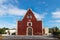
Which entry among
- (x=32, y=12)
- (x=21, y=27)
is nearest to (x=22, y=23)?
(x=21, y=27)

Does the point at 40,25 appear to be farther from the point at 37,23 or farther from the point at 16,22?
the point at 16,22

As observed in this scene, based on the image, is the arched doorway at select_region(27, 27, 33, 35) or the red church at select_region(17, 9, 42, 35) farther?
the red church at select_region(17, 9, 42, 35)

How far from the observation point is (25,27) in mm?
55562

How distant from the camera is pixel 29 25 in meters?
55.6

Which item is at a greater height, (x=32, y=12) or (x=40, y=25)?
(x=32, y=12)

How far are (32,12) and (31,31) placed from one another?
20.4ft

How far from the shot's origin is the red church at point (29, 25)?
55.0m

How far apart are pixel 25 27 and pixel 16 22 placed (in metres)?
3.53

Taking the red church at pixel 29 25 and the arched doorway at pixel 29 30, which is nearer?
the arched doorway at pixel 29 30

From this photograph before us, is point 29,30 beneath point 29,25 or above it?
beneath

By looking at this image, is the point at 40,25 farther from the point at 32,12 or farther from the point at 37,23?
the point at 32,12

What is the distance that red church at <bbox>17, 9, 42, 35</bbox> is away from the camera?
180 feet

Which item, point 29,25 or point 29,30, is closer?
point 29,30

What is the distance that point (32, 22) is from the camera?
5550cm
